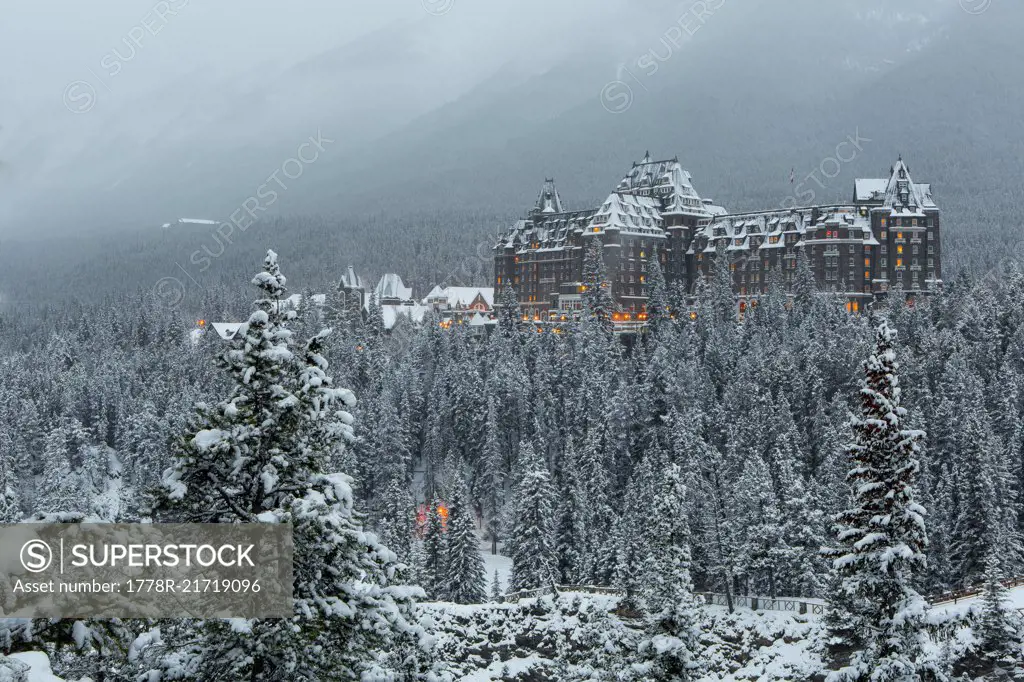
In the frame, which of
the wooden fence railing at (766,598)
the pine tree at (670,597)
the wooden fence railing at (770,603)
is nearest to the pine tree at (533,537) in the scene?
the wooden fence railing at (766,598)

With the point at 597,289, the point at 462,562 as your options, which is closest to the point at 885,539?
the point at 462,562

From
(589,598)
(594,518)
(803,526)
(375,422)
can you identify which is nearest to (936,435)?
(803,526)

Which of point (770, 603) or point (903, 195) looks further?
point (903, 195)

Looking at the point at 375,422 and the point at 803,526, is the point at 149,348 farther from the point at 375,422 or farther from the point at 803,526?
the point at 803,526

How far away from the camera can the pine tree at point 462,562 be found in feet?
242

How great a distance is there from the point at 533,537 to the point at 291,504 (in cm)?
6379

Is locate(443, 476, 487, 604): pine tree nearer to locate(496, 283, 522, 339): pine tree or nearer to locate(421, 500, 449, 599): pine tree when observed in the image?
locate(421, 500, 449, 599): pine tree

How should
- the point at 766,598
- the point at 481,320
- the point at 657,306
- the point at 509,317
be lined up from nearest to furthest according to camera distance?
1. the point at 766,598
2. the point at 657,306
3. the point at 509,317
4. the point at 481,320

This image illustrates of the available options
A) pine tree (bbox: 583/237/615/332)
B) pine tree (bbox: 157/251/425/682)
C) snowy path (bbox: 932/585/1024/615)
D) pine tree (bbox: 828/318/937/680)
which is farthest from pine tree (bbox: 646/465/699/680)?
Result: pine tree (bbox: 583/237/615/332)

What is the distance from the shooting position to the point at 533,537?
7744 cm

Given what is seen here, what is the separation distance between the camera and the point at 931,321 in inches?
4680

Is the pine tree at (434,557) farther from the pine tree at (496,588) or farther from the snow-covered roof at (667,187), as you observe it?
the snow-covered roof at (667,187)

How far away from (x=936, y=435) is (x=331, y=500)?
258ft

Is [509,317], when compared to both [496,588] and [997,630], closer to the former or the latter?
[496,588]
